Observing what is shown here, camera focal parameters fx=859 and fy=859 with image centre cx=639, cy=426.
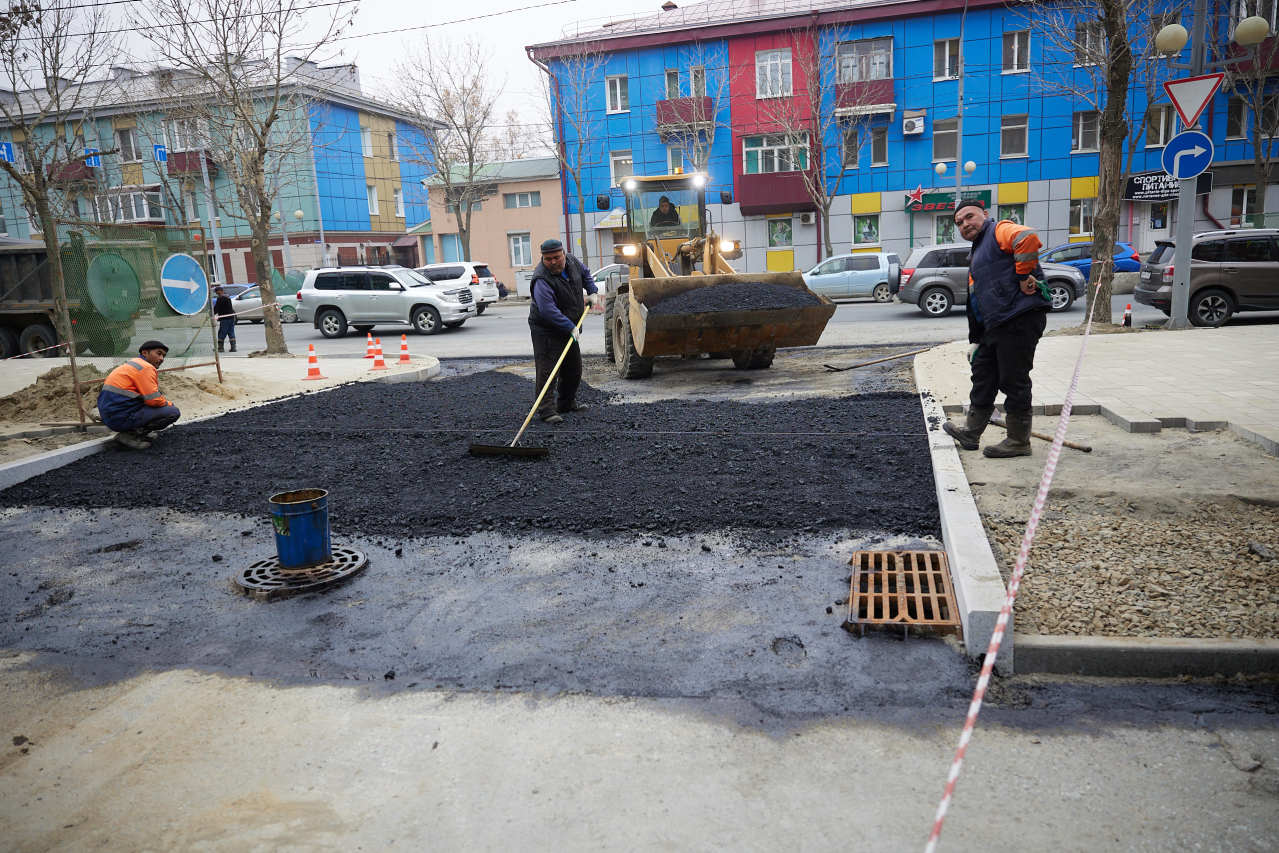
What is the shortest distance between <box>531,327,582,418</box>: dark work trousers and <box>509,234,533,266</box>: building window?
32.4 meters

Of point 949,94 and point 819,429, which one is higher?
point 949,94

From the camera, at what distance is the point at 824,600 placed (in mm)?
4270

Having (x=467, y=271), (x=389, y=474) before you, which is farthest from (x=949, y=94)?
(x=389, y=474)

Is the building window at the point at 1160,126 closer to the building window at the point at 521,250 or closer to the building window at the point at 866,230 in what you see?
the building window at the point at 866,230

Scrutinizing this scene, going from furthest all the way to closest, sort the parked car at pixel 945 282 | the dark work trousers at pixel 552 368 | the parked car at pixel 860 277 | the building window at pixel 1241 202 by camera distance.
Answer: the building window at pixel 1241 202 < the parked car at pixel 860 277 < the parked car at pixel 945 282 < the dark work trousers at pixel 552 368

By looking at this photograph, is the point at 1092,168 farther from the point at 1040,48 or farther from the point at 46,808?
the point at 46,808

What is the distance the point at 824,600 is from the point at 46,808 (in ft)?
10.7

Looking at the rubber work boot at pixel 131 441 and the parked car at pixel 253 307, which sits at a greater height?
the parked car at pixel 253 307

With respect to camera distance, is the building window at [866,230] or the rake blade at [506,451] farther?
the building window at [866,230]

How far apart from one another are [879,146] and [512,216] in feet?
55.0

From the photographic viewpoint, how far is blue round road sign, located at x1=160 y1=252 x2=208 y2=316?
34.9 ft

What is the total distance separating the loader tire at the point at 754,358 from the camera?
12133mm

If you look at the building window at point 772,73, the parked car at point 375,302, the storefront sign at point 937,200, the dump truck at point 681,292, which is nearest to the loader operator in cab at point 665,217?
the dump truck at point 681,292

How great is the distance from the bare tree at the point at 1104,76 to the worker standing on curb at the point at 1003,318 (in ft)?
5.65
